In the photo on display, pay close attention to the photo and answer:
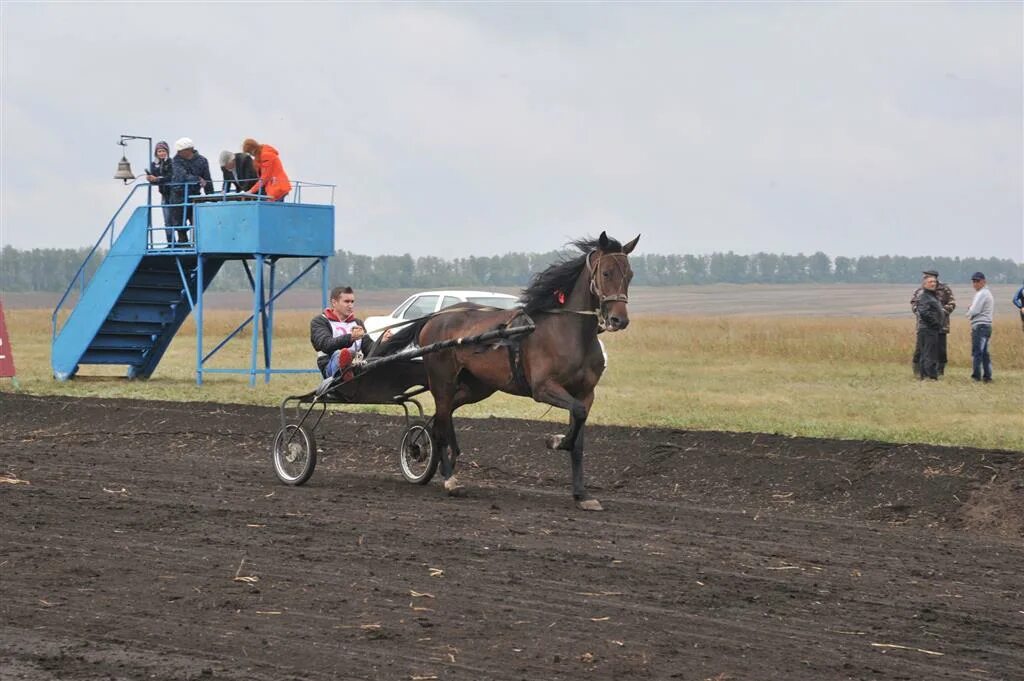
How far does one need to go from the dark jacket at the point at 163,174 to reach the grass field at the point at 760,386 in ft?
10.6

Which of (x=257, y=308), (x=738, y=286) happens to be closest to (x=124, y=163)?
(x=257, y=308)

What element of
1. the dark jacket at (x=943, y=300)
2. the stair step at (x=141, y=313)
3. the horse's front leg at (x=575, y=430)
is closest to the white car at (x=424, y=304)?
the stair step at (x=141, y=313)

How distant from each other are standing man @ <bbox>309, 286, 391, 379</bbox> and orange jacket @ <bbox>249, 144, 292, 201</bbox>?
419 inches

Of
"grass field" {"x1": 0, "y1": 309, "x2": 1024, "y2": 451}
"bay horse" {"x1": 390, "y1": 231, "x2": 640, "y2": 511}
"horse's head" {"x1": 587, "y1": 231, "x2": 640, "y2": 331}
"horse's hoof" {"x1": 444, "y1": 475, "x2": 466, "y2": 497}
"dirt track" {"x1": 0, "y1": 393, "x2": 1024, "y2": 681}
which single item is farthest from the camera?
"grass field" {"x1": 0, "y1": 309, "x2": 1024, "y2": 451}

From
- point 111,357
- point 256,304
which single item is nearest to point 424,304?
point 256,304

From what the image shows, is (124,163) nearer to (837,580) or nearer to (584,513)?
(584,513)

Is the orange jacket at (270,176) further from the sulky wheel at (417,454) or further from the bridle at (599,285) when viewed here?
the bridle at (599,285)

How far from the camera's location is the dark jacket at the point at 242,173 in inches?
955

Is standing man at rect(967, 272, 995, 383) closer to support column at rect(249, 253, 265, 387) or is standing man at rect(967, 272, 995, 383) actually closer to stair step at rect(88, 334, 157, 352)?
support column at rect(249, 253, 265, 387)

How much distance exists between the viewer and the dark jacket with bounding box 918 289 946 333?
24469 mm

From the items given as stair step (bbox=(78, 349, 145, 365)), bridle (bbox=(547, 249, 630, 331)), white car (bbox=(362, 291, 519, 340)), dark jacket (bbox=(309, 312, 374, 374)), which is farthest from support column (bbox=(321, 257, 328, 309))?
bridle (bbox=(547, 249, 630, 331))

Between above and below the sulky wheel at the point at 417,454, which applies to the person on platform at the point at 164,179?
above

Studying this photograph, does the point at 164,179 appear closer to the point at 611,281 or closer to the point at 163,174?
the point at 163,174

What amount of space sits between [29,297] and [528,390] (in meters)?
97.4
